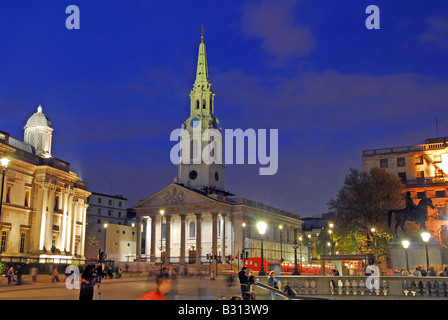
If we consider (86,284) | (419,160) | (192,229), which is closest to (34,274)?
(86,284)

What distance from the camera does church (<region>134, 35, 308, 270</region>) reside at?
8788 centimetres

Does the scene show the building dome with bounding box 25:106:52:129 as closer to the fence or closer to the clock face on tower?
the clock face on tower

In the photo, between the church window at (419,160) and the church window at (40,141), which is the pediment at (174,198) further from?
the church window at (419,160)

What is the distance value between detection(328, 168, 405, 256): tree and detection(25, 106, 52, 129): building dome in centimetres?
4349

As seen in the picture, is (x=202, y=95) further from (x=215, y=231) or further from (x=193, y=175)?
(x=215, y=231)

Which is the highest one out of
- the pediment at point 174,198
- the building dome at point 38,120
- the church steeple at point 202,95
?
the church steeple at point 202,95

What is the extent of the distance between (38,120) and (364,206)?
4829cm

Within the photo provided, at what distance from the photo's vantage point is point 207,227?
92.7 meters

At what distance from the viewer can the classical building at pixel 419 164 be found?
7000 cm

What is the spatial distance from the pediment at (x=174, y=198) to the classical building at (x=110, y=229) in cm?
884

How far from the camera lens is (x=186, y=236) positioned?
307ft

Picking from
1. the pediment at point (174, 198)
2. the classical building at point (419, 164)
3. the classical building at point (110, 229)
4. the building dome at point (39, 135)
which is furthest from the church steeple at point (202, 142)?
the building dome at point (39, 135)

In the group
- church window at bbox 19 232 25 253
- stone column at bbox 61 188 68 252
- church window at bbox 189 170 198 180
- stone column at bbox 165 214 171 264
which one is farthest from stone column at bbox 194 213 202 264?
church window at bbox 19 232 25 253

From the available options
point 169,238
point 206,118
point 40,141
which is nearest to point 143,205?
point 169,238
